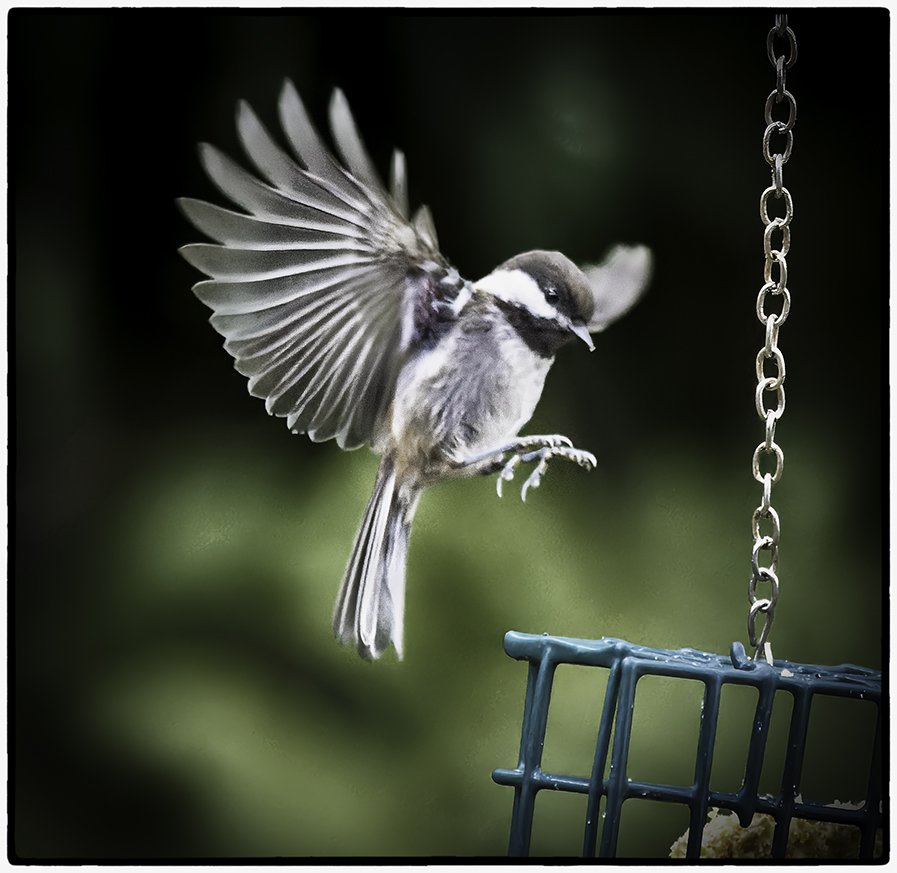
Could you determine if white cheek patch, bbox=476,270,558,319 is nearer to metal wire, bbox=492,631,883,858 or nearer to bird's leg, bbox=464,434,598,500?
bird's leg, bbox=464,434,598,500

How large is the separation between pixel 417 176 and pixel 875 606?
23.6 inches

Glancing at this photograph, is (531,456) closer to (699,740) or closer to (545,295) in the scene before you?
(545,295)

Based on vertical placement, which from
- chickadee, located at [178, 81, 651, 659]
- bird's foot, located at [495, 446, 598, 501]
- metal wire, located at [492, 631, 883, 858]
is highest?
chickadee, located at [178, 81, 651, 659]

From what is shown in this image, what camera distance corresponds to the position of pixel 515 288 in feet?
2.96

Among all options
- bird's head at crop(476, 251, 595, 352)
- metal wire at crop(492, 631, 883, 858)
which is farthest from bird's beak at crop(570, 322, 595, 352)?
metal wire at crop(492, 631, 883, 858)

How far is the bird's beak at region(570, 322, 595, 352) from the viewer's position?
908mm

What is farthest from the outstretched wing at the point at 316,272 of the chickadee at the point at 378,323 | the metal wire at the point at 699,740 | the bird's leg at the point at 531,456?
the metal wire at the point at 699,740

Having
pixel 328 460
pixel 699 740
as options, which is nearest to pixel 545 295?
pixel 328 460

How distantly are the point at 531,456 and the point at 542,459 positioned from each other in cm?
1

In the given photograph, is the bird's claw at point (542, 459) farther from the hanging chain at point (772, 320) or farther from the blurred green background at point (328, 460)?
the hanging chain at point (772, 320)

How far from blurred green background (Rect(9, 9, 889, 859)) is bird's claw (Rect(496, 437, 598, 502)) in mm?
12

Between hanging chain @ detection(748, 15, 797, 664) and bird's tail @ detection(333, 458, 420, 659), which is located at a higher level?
hanging chain @ detection(748, 15, 797, 664)

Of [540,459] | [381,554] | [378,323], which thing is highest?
[378,323]

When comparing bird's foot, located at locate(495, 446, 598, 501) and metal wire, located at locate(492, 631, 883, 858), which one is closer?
metal wire, located at locate(492, 631, 883, 858)
